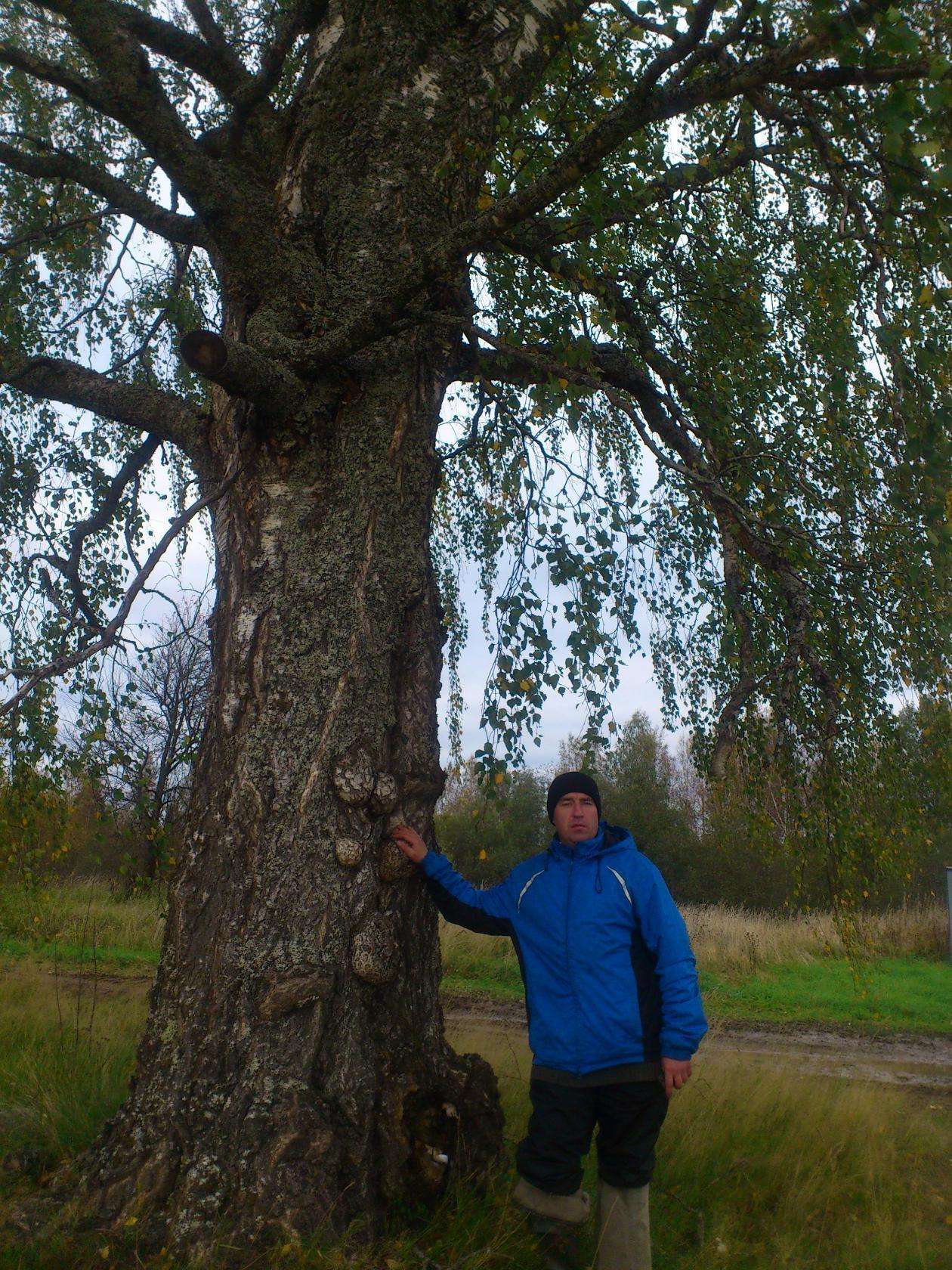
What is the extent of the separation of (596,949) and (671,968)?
266 mm

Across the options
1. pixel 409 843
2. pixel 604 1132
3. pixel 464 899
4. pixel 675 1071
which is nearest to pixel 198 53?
pixel 409 843

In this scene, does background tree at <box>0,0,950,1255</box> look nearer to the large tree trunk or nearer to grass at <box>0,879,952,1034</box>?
the large tree trunk

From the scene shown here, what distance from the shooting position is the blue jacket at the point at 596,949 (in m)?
3.21

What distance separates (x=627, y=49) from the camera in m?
5.38

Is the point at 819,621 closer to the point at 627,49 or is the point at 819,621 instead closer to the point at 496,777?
the point at 496,777

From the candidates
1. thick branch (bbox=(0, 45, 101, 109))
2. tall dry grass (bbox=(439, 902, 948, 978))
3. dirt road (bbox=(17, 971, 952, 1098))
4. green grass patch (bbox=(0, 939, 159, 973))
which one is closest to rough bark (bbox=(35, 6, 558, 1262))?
thick branch (bbox=(0, 45, 101, 109))

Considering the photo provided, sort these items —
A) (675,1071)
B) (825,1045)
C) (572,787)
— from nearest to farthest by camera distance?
(675,1071) → (572,787) → (825,1045)

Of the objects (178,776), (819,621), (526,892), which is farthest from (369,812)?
(178,776)

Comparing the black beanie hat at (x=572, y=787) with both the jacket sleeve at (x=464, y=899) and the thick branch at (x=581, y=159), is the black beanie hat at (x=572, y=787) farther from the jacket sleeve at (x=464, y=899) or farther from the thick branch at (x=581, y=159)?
the thick branch at (x=581, y=159)

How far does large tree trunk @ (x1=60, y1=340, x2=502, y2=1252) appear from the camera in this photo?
2906 millimetres

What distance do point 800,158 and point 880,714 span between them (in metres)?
2.99

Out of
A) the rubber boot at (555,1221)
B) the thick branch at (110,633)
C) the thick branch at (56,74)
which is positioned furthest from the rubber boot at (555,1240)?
the thick branch at (56,74)

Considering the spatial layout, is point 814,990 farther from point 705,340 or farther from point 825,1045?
point 705,340

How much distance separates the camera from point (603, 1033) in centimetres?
321
